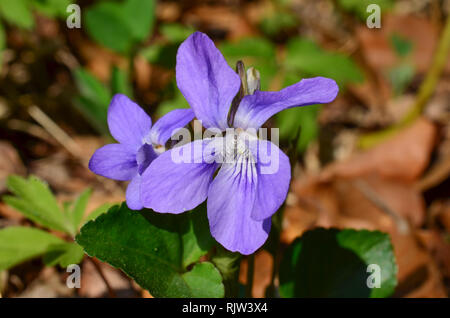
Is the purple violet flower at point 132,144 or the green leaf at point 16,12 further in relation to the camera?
the green leaf at point 16,12

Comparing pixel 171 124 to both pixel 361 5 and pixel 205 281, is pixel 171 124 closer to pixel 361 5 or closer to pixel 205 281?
pixel 205 281

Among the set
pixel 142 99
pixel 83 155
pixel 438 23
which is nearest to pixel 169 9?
pixel 142 99

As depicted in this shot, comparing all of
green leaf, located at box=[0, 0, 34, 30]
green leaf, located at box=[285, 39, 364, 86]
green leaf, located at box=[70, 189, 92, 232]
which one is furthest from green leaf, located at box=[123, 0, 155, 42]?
green leaf, located at box=[70, 189, 92, 232]

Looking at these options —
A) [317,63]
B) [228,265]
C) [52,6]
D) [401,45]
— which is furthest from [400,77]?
[228,265]

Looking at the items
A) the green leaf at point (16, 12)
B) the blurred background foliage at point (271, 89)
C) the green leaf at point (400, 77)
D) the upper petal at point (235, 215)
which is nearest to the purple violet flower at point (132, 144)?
the upper petal at point (235, 215)

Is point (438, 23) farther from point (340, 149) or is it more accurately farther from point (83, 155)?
point (83, 155)

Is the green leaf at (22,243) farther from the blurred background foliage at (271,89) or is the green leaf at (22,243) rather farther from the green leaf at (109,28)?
the green leaf at (109,28)
